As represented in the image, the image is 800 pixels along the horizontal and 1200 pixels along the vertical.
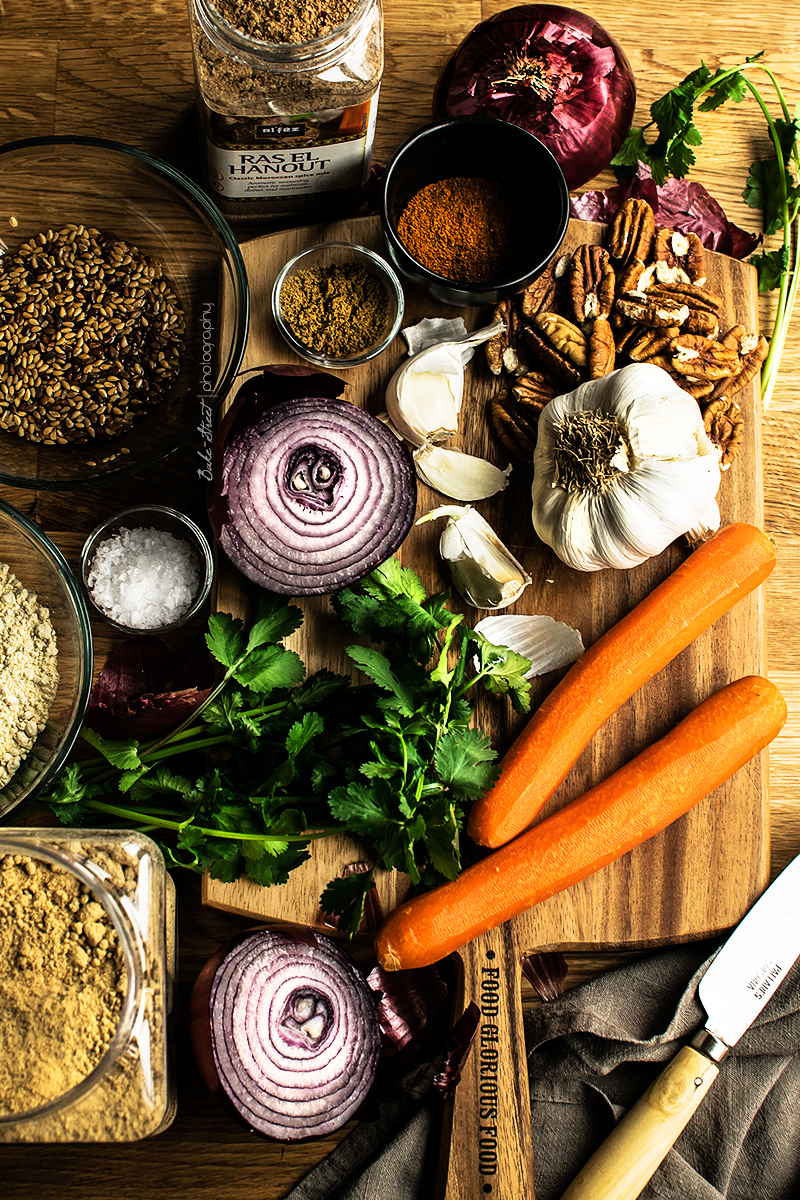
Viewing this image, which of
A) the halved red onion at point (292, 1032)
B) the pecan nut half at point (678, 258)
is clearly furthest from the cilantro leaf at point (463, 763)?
the pecan nut half at point (678, 258)

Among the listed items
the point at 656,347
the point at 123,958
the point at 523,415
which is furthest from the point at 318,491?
the point at 123,958

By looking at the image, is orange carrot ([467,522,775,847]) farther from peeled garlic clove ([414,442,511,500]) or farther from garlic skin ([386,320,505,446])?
garlic skin ([386,320,505,446])

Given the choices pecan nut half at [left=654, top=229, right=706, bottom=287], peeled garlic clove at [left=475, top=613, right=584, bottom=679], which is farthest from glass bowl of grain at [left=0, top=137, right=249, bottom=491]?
pecan nut half at [left=654, top=229, right=706, bottom=287]

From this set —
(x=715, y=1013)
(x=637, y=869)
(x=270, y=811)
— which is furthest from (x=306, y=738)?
(x=715, y=1013)

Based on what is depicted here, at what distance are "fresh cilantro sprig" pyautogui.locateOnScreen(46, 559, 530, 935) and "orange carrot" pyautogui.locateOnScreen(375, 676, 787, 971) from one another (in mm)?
66

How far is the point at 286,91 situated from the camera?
1.12 meters

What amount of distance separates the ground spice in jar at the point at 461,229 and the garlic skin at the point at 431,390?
0.09 metres

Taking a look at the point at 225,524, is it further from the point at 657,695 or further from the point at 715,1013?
the point at 715,1013

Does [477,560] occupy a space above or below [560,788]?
above

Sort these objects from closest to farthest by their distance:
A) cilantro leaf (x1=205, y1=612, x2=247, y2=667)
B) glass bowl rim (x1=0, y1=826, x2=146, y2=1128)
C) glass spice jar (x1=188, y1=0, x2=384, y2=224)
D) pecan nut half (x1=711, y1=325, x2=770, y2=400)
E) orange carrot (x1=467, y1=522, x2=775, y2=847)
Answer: glass bowl rim (x1=0, y1=826, x2=146, y2=1128) < glass spice jar (x1=188, y1=0, x2=384, y2=224) < cilantro leaf (x1=205, y1=612, x2=247, y2=667) < orange carrot (x1=467, y1=522, x2=775, y2=847) < pecan nut half (x1=711, y1=325, x2=770, y2=400)

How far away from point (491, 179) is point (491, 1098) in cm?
134

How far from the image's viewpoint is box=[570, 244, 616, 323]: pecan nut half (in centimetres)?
136

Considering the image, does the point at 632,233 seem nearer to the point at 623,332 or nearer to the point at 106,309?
the point at 623,332

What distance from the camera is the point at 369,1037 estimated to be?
49.7 inches
